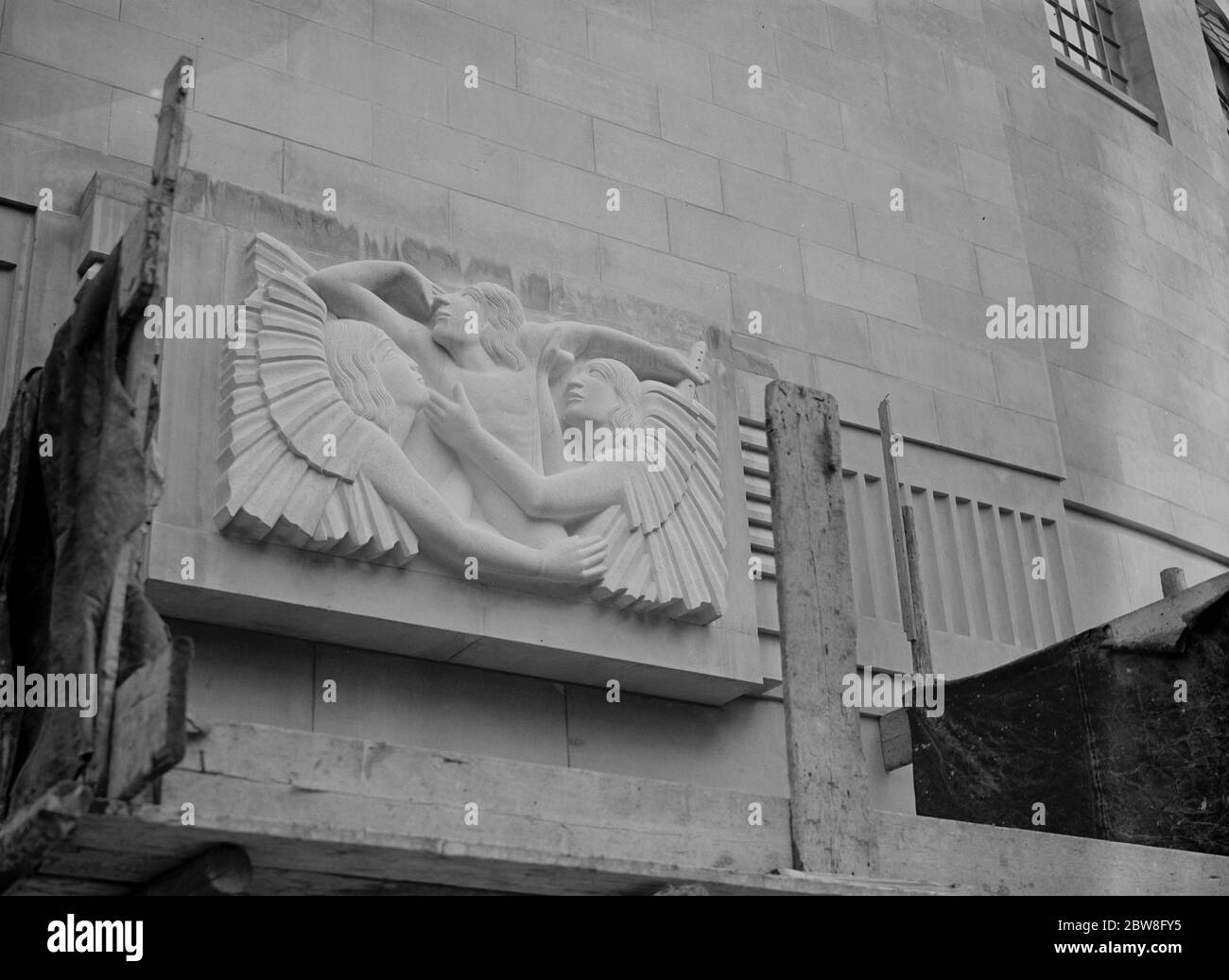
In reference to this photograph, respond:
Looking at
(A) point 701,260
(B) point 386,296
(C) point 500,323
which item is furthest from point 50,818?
(A) point 701,260

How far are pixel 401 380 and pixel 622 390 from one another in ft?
4.65

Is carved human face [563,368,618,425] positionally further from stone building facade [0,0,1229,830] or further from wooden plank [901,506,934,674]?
wooden plank [901,506,934,674]

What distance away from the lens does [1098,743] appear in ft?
29.3

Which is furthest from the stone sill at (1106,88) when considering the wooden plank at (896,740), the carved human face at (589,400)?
the carved human face at (589,400)

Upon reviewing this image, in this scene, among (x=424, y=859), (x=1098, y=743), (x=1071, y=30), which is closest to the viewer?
(x=424, y=859)

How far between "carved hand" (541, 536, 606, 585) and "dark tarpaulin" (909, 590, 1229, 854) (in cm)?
235

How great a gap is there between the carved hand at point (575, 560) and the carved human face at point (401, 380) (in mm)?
1015

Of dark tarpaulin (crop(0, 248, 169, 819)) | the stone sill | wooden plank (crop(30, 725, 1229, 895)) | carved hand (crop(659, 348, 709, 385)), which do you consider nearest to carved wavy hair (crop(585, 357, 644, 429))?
carved hand (crop(659, 348, 709, 385))

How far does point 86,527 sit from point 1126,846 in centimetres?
429

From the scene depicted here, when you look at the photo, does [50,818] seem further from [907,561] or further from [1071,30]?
[1071,30]

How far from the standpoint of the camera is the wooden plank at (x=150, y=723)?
15.3 ft

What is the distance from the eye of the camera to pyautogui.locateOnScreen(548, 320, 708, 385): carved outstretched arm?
9.54 meters
